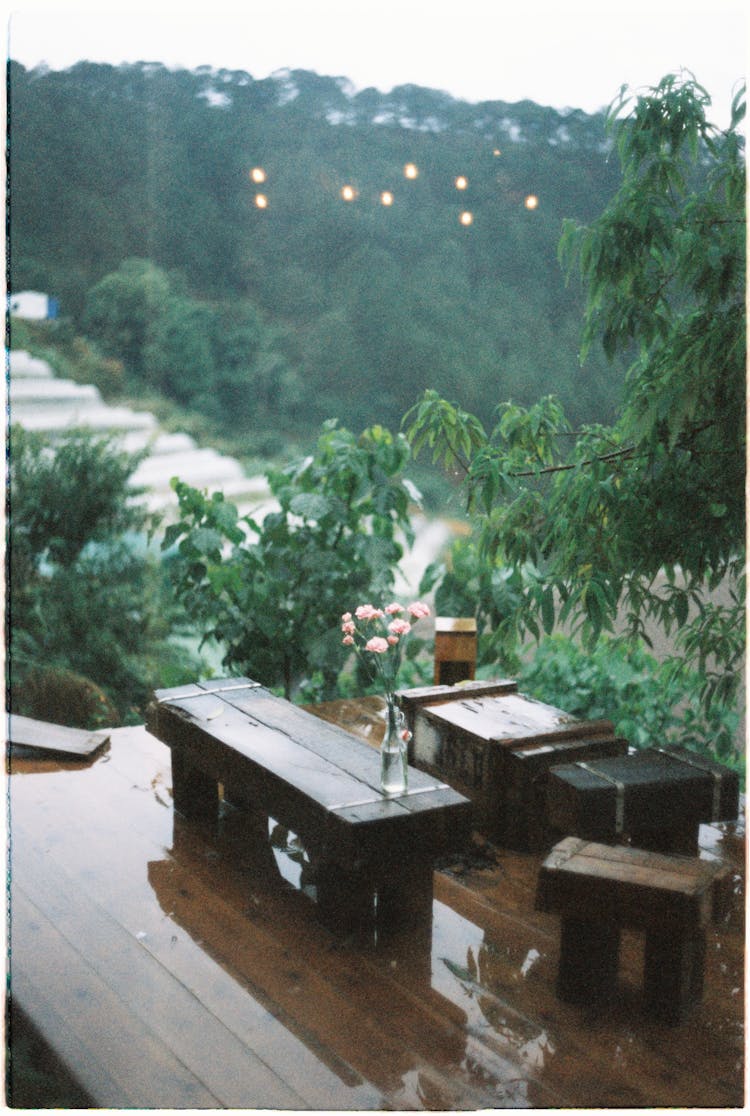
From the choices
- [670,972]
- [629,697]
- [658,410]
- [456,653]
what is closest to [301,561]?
[456,653]

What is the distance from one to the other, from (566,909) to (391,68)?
359 centimetres

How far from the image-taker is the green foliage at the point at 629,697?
3725mm

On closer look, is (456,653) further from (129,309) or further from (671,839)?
(129,309)

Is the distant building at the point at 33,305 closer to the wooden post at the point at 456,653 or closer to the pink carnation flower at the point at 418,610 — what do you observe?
the wooden post at the point at 456,653

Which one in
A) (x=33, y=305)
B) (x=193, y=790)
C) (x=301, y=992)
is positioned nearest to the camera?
Answer: (x=301, y=992)

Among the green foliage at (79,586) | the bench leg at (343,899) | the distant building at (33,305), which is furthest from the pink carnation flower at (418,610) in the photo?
the distant building at (33,305)

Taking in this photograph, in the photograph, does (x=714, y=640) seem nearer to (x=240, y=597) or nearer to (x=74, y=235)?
(x=240, y=597)

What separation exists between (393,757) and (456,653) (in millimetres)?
1304

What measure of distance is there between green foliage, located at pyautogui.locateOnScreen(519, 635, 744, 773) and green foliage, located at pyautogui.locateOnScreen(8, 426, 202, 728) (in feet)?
4.70

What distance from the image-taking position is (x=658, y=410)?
215 cm

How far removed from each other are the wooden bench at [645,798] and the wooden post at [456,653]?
94cm

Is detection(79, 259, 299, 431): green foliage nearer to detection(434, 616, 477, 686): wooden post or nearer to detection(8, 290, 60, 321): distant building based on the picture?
detection(8, 290, 60, 321): distant building

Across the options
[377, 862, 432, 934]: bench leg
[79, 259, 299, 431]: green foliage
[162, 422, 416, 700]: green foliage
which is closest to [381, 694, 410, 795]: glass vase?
[377, 862, 432, 934]: bench leg

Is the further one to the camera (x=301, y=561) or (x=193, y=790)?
(x=301, y=561)
